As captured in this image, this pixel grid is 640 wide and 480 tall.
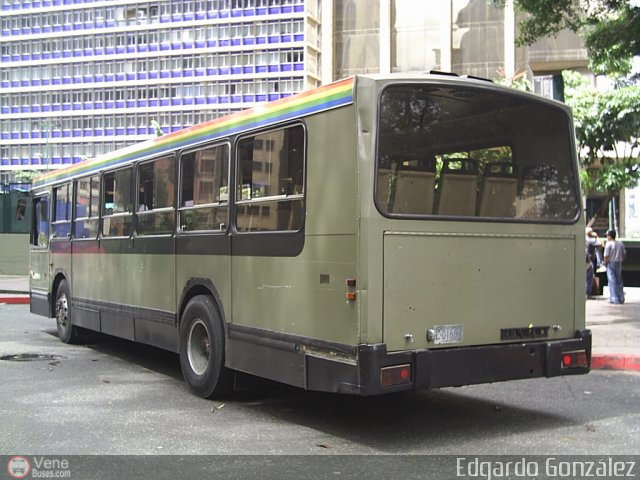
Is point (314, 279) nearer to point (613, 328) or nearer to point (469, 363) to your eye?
point (469, 363)

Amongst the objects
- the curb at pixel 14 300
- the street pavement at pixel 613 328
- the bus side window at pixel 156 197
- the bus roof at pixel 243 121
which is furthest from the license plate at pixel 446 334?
the curb at pixel 14 300

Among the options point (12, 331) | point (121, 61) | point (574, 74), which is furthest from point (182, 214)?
point (121, 61)

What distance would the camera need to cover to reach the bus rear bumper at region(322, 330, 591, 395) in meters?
5.37

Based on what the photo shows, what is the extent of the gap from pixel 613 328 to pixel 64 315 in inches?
363

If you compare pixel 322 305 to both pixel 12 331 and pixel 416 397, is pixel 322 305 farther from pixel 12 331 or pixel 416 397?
pixel 12 331

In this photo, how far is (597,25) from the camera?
40.3 feet

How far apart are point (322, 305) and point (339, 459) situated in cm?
122

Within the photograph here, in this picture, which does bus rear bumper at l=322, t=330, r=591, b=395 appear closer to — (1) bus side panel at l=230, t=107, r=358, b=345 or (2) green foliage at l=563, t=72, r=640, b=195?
(1) bus side panel at l=230, t=107, r=358, b=345

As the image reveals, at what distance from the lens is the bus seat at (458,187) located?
598 centimetres

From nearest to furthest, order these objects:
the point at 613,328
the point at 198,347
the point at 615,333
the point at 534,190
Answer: the point at 534,190 → the point at 198,347 → the point at 615,333 → the point at 613,328

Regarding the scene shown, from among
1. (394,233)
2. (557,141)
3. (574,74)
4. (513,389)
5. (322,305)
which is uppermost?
(574,74)

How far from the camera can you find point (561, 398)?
7652mm

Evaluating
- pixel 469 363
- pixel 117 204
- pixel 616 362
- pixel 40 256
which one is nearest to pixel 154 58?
pixel 40 256

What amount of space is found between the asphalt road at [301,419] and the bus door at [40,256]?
10.7 ft
